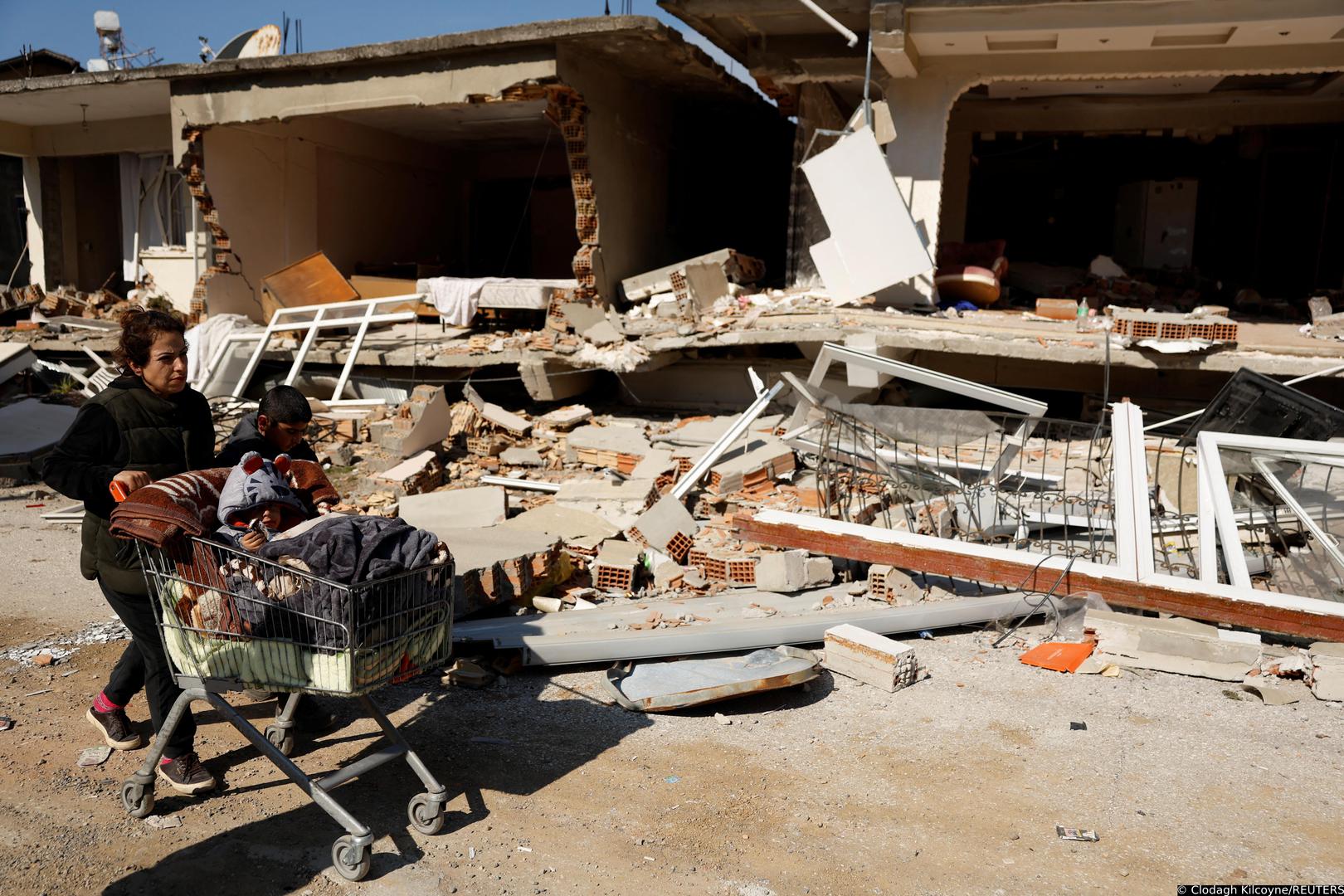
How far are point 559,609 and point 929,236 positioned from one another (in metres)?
7.03

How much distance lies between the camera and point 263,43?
12.9m

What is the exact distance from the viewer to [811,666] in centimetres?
444

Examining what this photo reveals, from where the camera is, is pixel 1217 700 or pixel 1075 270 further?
pixel 1075 270

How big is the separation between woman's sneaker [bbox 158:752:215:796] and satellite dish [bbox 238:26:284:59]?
37.8 feet

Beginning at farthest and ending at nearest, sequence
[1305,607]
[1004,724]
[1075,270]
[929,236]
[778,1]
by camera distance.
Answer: [1075,270]
[929,236]
[778,1]
[1305,607]
[1004,724]

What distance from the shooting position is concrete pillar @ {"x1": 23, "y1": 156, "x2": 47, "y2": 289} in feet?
55.4

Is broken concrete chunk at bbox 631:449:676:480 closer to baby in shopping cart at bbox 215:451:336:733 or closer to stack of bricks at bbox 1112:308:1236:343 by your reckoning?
stack of bricks at bbox 1112:308:1236:343

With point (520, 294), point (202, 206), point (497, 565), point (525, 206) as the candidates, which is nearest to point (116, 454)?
point (497, 565)

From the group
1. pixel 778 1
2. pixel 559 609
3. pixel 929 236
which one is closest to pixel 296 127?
pixel 778 1

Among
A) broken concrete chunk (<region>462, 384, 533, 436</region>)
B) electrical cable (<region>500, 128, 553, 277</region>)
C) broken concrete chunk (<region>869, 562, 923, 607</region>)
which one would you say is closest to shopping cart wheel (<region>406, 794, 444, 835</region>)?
broken concrete chunk (<region>869, 562, 923, 607</region>)

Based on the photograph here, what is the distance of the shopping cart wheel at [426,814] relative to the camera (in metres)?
3.29

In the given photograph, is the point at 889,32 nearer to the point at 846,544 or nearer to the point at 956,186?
the point at 956,186

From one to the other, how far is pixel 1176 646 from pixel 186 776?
4.45 meters

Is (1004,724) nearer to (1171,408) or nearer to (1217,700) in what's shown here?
(1217,700)
